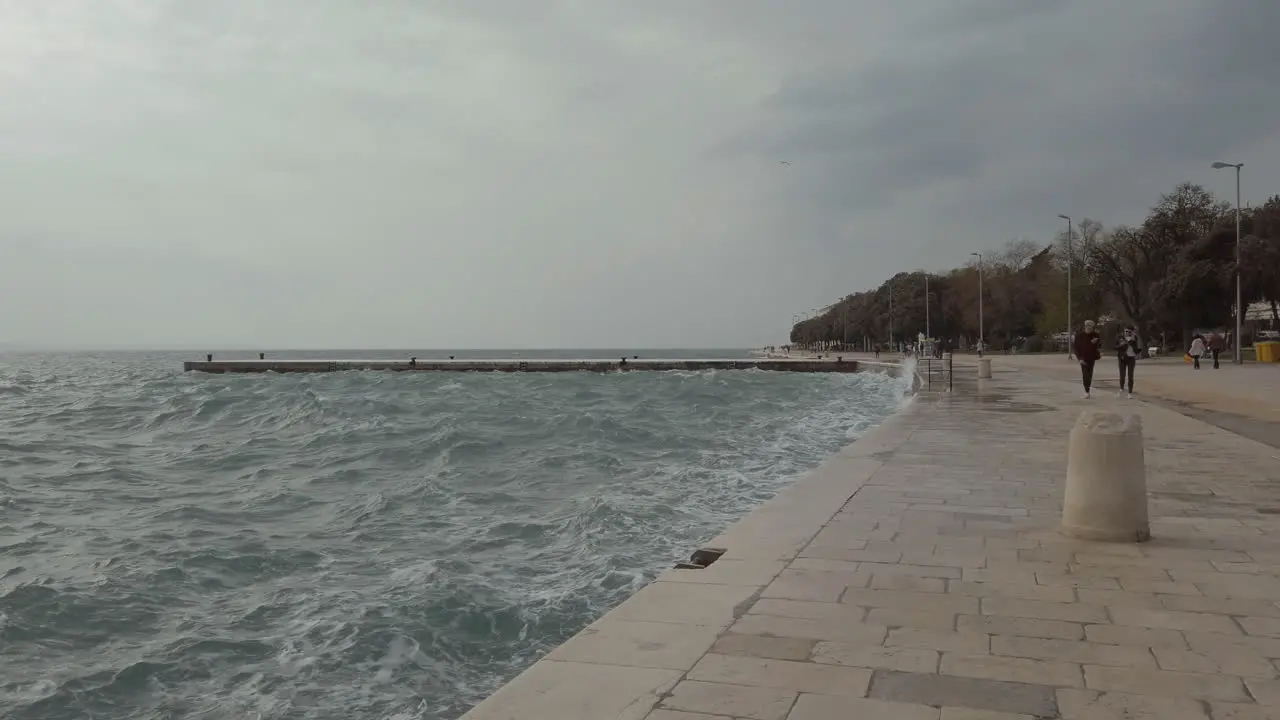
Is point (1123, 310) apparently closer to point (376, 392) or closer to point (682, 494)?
point (376, 392)

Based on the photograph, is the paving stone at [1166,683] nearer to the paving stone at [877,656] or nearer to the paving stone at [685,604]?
the paving stone at [877,656]

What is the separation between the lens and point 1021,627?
393 centimetres

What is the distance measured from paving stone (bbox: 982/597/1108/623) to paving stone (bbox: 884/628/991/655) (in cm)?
41

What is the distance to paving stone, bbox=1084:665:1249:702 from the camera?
3.14 metres

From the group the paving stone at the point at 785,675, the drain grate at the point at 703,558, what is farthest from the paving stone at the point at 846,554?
the paving stone at the point at 785,675

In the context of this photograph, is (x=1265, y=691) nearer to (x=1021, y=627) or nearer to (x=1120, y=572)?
(x=1021, y=627)

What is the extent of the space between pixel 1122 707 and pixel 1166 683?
0.36m

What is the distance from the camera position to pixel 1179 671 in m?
3.37

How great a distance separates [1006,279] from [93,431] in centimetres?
8062

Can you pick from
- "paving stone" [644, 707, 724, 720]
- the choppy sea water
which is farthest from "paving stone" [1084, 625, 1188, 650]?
the choppy sea water

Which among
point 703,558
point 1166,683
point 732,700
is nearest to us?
point 732,700

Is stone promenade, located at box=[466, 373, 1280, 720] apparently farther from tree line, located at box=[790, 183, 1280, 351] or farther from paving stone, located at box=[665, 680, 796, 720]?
tree line, located at box=[790, 183, 1280, 351]

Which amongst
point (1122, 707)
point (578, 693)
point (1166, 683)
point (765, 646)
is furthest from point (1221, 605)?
point (578, 693)

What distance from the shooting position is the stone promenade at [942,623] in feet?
10.3
